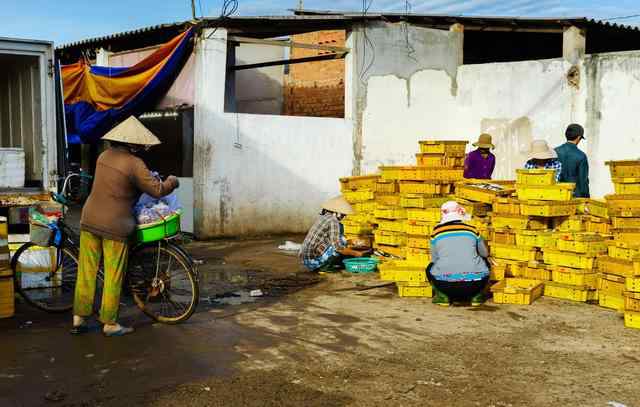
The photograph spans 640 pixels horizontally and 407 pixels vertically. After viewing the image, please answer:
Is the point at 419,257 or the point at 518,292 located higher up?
the point at 419,257

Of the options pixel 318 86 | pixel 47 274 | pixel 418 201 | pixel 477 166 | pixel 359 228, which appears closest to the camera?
pixel 47 274

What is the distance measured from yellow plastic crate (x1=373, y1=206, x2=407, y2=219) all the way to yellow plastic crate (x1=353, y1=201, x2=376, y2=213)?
1.88 feet

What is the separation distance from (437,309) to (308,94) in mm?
11622

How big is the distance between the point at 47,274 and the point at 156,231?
1676 millimetres

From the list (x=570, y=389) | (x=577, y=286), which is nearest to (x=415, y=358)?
(x=570, y=389)

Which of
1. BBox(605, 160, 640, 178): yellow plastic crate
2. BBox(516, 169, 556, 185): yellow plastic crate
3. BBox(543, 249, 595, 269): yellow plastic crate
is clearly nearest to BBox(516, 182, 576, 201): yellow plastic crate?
BBox(516, 169, 556, 185): yellow plastic crate

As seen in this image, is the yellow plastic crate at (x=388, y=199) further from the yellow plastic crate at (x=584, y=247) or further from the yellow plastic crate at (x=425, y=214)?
the yellow plastic crate at (x=584, y=247)

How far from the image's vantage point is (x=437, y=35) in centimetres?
1495

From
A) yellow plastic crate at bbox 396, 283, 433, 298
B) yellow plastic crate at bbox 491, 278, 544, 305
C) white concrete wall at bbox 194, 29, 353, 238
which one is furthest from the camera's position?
white concrete wall at bbox 194, 29, 353, 238

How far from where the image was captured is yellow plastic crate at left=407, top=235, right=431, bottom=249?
28.9 ft

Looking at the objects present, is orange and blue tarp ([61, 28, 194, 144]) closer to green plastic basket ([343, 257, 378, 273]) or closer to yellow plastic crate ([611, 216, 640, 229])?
green plastic basket ([343, 257, 378, 273])

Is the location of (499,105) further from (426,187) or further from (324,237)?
(324,237)

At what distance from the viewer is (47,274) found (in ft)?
23.8

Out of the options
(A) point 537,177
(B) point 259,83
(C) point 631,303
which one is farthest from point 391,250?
(B) point 259,83
